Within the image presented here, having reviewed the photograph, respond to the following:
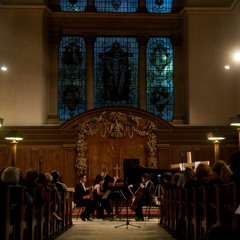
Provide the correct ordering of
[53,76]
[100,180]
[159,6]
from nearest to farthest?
[100,180] → [53,76] → [159,6]

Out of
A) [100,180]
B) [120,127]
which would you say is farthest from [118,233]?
[120,127]

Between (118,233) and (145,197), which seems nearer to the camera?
(118,233)

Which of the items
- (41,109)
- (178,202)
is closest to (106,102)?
(41,109)

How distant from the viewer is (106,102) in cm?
2159

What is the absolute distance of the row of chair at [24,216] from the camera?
696 cm

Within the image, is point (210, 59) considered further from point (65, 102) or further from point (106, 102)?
point (65, 102)

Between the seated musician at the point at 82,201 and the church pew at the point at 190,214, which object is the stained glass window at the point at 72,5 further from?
the church pew at the point at 190,214

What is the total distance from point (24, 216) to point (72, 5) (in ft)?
49.7

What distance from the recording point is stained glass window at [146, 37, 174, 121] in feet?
70.8

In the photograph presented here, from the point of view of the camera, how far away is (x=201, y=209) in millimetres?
8664

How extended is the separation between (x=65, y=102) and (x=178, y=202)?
37.5ft

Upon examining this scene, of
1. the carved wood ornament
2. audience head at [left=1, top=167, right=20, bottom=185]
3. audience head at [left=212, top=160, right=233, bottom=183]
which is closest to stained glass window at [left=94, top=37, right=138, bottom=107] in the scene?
the carved wood ornament

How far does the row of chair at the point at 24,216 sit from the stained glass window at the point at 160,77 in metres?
11.1

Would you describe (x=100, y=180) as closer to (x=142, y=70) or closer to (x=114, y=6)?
(x=142, y=70)
